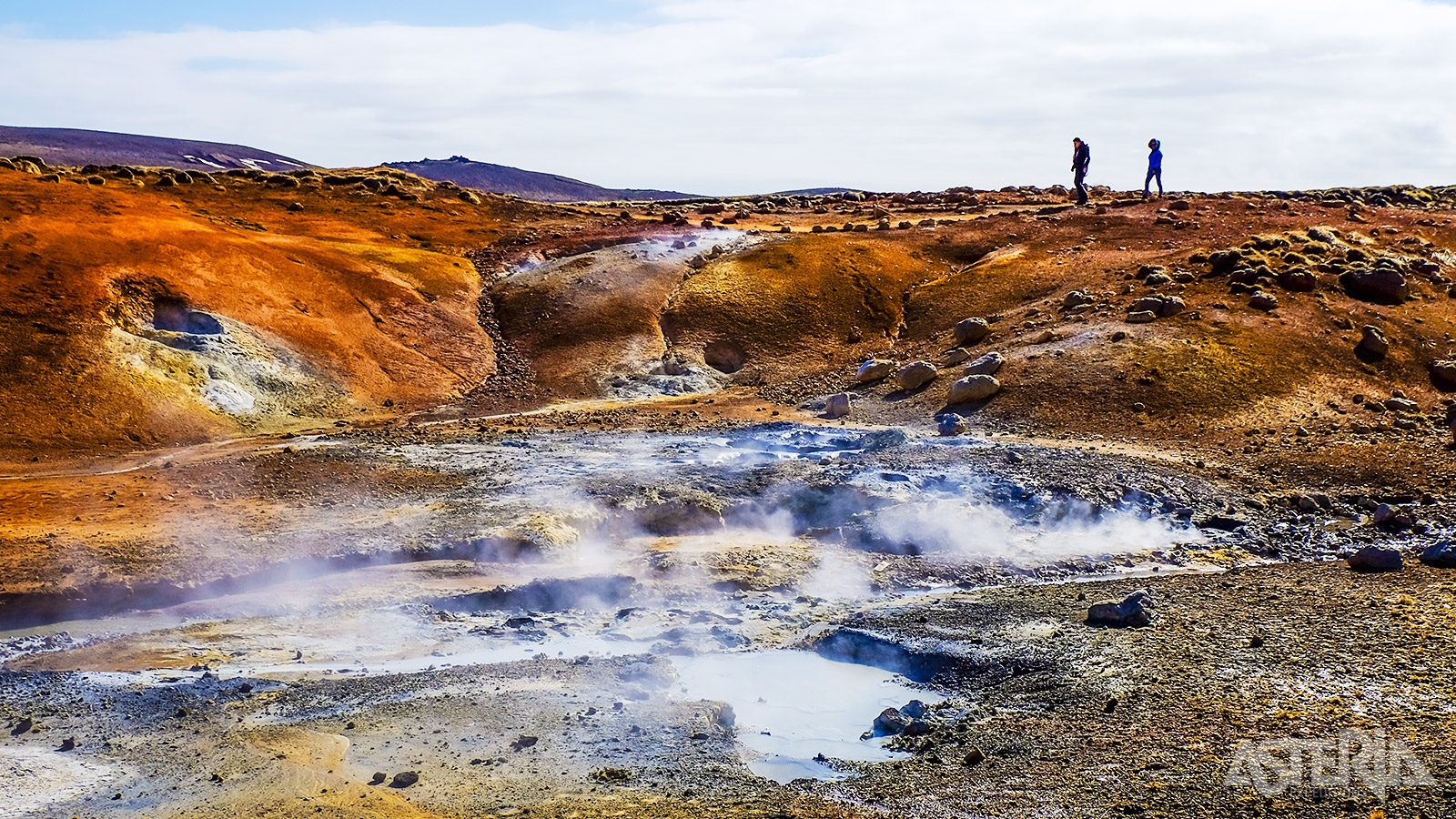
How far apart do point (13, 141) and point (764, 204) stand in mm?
50168

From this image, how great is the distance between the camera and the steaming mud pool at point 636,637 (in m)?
7.81

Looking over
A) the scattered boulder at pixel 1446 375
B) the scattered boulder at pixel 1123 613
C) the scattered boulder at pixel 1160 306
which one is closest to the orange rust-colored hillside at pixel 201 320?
the scattered boulder at pixel 1160 306

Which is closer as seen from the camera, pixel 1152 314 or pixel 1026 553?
pixel 1026 553

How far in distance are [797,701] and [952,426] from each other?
839cm

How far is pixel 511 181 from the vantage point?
261 ft

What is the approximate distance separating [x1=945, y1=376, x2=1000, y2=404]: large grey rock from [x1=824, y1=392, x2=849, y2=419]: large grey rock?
1.56 meters

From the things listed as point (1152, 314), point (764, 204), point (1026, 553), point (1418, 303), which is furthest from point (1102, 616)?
point (764, 204)

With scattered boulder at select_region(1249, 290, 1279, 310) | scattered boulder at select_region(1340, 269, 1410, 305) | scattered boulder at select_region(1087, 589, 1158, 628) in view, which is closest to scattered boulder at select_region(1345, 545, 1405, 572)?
scattered boulder at select_region(1087, 589, 1158, 628)

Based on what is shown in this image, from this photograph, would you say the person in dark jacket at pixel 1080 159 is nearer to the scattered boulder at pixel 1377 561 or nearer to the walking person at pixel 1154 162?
the walking person at pixel 1154 162

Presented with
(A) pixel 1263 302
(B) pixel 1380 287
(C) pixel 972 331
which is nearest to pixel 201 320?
(C) pixel 972 331

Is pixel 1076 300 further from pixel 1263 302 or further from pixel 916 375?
pixel 916 375

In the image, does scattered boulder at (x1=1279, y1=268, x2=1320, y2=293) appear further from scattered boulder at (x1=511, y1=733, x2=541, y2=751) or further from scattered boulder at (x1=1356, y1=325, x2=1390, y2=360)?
scattered boulder at (x1=511, y1=733, x2=541, y2=751)

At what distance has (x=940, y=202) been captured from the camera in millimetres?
37750

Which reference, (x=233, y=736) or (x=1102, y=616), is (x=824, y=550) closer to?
(x=1102, y=616)
